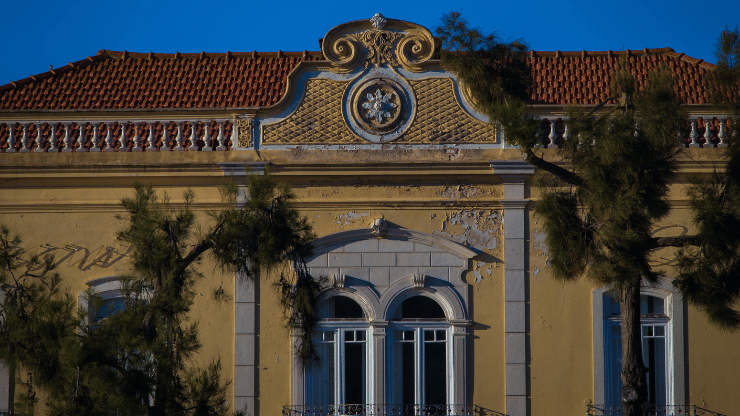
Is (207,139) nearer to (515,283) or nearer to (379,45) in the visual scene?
(379,45)

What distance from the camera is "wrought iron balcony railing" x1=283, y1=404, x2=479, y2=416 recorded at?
10711 mm

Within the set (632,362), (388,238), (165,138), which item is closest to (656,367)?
(632,362)

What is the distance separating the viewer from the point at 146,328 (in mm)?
7680

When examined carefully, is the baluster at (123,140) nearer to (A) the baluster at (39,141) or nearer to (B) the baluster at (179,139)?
(B) the baluster at (179,139)

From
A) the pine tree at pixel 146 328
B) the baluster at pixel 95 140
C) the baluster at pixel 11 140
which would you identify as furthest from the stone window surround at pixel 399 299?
the baluster at pixel 11 140

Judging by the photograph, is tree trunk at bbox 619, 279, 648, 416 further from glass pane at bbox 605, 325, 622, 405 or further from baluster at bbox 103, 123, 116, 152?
baluster at bbox 103, 123, 116, 152

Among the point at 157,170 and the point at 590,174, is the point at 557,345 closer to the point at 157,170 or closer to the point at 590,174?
the point at 590,174

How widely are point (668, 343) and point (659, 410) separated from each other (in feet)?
2.82

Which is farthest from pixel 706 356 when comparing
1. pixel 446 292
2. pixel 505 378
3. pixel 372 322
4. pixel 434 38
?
pixel 434 38

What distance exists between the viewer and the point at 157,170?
1110cm

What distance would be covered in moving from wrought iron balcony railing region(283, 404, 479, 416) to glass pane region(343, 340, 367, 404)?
14 cm

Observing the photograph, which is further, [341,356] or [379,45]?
[379,45]

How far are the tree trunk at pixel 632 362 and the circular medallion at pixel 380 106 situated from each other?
4.22 metres

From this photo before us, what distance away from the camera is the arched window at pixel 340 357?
10.9 metres
